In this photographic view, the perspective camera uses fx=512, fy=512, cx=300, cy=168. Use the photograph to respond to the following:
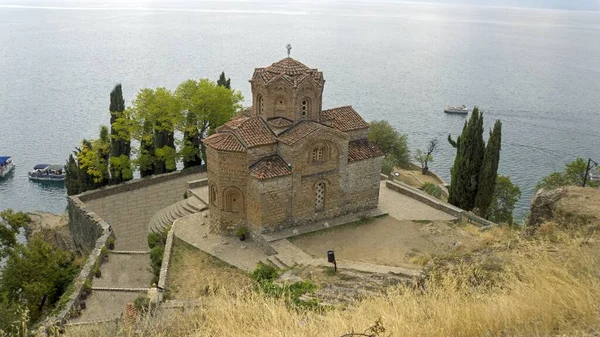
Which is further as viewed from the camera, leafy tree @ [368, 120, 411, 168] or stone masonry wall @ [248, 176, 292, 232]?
leafy tree @ [368, 120, 411, 168]

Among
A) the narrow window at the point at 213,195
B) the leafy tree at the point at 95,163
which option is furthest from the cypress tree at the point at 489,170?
the leafy tree at the point at 95,163

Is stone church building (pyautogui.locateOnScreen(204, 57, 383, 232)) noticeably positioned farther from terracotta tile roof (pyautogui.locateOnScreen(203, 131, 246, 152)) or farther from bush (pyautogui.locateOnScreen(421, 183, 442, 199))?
bush (pyautogui.locateOnScreen(421, 183, 442, 199))

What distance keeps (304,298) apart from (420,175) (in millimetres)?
39052

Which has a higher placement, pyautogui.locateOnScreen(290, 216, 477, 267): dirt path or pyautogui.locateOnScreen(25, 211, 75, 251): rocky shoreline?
pyautogui.locateOnScreen(290, 216, 477, 267): dirt path

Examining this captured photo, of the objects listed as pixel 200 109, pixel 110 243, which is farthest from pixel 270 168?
pixel 200 109

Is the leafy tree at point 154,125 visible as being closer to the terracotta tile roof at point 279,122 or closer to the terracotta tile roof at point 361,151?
the terracotta tile roof at point 279,122

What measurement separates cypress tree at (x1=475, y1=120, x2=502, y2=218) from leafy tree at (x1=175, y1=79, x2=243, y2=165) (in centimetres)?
1828

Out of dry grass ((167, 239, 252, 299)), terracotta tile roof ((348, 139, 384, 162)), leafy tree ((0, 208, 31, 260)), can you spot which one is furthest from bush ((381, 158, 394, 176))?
leafy tree ((0, 208, 31, 260))

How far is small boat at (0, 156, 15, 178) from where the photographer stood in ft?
166

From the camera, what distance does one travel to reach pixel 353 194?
88.5 feet

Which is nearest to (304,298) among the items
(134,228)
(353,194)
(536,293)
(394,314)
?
(394,314)

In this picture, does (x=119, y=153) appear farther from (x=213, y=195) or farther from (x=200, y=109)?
(x=213, y=195)

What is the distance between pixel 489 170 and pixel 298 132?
1349 cm

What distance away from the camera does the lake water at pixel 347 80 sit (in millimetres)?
59703
